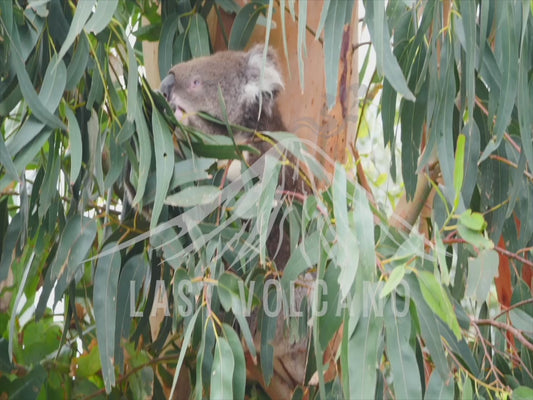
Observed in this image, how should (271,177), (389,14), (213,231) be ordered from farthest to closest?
(389,14) → (213,231) → (271,177)

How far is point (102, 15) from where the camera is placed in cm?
136

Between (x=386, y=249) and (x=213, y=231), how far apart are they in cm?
33

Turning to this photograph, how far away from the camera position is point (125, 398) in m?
2.01

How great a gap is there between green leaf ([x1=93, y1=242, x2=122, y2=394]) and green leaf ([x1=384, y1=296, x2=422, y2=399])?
51 cm

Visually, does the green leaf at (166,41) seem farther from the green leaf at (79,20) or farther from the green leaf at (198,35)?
the green leaf at (79,20)

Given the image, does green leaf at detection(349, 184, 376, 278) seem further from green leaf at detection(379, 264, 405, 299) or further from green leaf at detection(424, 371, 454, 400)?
green leaf at detection(424, 371, 454, 400)

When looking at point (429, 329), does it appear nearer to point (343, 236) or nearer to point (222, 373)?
point (343, 236)

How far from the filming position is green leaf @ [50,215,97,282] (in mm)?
1504

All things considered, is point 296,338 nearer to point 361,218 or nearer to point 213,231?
point 213,231

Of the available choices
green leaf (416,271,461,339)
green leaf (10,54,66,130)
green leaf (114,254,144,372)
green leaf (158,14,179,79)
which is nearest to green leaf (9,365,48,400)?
green leaf (114,254,144,372)

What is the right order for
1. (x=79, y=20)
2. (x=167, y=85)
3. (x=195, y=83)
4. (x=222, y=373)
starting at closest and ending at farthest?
(x=222, y=373), (x=79, y=20), (x=167, y=85), (x=195, y=83)

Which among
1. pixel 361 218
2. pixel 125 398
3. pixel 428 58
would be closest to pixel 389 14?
pixel 428 58

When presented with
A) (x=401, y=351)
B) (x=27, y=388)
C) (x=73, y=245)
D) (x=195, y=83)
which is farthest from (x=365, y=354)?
(x=195, y=83)

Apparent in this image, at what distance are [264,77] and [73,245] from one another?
3.35ft
